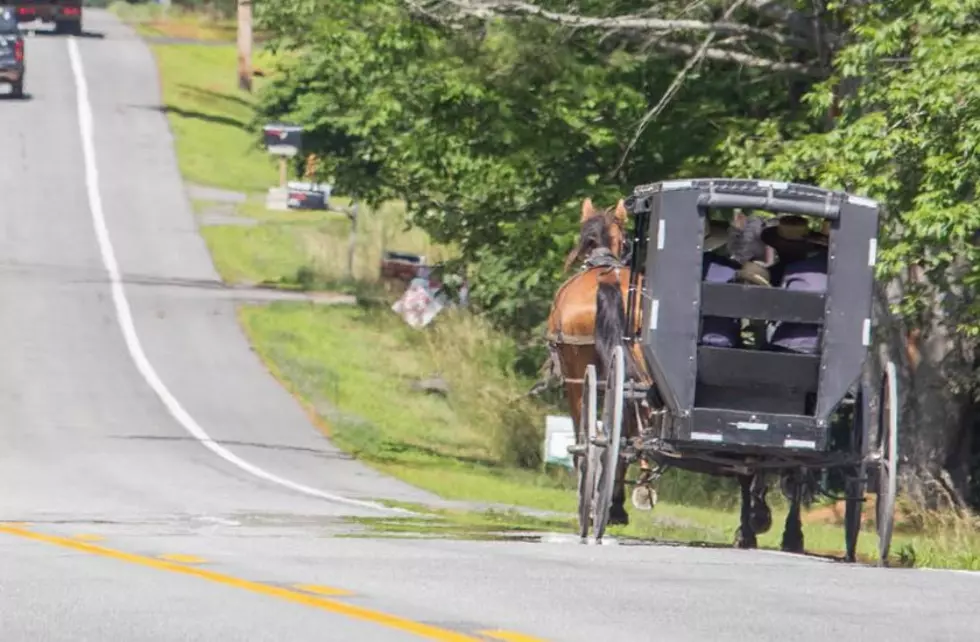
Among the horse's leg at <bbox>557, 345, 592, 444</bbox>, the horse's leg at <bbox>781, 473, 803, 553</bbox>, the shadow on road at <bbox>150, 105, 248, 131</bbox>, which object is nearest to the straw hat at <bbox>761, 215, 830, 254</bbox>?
the horse's leg at <bbox>781, 473, 803, 553</bbox>

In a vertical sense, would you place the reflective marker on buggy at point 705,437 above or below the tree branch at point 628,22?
below

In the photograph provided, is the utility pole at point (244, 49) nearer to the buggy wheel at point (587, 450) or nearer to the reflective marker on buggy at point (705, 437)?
the buggy wheel at point (587, 450)

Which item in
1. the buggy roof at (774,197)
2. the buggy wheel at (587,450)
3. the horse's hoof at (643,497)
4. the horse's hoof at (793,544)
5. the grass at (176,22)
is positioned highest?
the buggy roof at (774,197)

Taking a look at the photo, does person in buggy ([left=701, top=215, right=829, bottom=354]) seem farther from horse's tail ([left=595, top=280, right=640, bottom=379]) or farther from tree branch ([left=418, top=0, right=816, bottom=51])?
tree branch ([left=418, top=0, right=816, bottom=51])

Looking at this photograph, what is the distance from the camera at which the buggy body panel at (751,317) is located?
14219mm

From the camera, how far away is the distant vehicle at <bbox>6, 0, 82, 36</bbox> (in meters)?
89.9

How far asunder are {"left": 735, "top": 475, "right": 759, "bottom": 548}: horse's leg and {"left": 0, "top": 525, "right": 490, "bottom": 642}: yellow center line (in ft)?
15.8

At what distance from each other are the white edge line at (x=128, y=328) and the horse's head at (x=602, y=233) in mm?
4291

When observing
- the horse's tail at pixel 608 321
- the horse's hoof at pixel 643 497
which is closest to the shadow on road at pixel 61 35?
the horse's tail at pixel 608 321

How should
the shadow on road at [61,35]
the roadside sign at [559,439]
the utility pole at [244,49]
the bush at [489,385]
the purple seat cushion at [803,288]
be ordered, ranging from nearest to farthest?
1. the purple seat cushion at [803,288]
2. the roadside sign at [559,439]
3. the bush at [489,385]
4. the utility pole at [244,49]
5. the shadow on road at [61,35]

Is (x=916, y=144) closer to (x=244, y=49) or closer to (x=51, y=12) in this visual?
(x=244, y=49)

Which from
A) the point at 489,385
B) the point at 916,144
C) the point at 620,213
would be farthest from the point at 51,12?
the point at 620,213

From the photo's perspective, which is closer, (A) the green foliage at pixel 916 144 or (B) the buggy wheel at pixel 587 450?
(B) the buggy wheel at pixel 587 450

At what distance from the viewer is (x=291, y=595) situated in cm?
998
